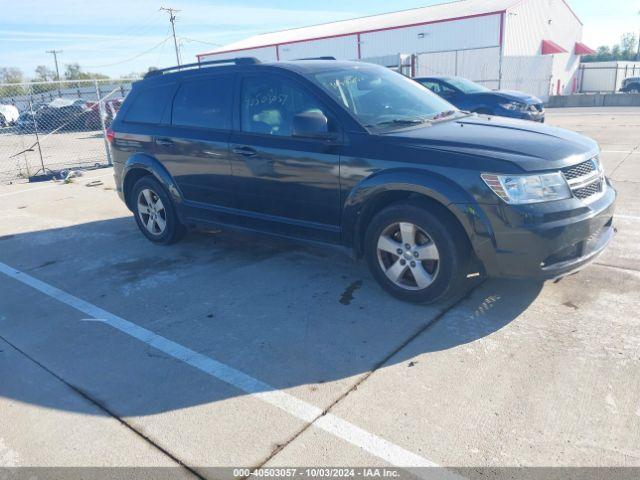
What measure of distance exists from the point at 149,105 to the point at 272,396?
3935mm

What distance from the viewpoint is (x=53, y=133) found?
1939cm

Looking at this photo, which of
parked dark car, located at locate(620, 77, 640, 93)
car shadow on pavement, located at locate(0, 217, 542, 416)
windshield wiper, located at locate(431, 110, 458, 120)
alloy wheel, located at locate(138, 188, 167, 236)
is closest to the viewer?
car shadow on pavement, located at locate(0, 217, 542, 416)

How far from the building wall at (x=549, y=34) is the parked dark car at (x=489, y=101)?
659 inches

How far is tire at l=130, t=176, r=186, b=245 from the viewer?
18.8ft

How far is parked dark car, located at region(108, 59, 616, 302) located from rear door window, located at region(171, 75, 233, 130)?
16 mm

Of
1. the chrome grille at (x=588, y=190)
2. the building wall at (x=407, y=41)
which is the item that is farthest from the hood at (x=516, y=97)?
the building wall at (x=407, y=41)

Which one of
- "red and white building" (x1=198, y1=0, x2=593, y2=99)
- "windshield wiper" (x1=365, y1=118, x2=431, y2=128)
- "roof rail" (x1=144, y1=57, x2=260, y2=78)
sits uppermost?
"red and white building" (x1=198, y1=0, x2=593, y2=99)

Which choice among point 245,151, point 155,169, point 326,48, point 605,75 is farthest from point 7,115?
point 605,75

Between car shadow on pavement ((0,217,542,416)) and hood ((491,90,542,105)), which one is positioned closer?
car shadow on pavement ((0,217,542,416))

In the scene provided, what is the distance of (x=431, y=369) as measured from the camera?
3207mm

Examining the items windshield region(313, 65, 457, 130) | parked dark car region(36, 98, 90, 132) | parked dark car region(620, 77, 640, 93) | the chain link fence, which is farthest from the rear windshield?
parked dark car region(620, 77, 640, 93)

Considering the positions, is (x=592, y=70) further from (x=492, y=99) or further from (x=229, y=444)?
(x=229, y=444)

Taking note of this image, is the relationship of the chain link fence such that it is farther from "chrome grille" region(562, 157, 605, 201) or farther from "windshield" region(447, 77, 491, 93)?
"chrome grille" region(562, 157, 605, 201)

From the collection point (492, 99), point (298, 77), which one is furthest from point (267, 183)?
point (492, 99)
